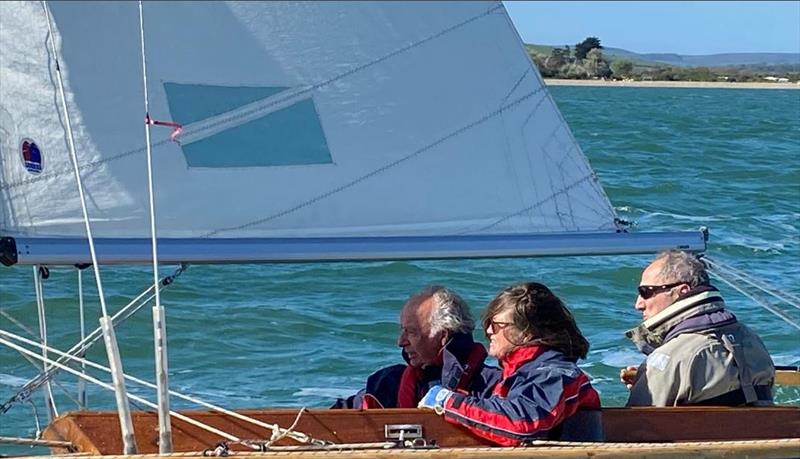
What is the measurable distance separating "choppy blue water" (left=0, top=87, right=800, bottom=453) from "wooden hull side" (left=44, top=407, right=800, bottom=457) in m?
2.41

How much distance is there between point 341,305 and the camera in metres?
9.23

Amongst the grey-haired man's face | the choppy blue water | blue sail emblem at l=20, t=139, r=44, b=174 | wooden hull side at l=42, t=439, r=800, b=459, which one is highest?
blue sail emblem at l=20, t=139, r=44, b=174

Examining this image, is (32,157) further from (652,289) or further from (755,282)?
(755,282)

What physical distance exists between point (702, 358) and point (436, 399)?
23.9 inches

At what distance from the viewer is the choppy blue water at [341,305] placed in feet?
23.1

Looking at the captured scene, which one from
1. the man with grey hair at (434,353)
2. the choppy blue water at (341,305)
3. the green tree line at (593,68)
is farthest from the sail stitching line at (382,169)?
the green tree line at (593,68)

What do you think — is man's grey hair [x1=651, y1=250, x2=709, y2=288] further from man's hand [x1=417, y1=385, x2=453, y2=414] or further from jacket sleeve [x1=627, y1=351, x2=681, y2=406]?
man's hand [x1=417, y1=385, x2=453, y2=414]

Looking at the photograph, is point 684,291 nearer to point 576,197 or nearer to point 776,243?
point 576,197

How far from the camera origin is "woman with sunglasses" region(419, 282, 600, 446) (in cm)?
327

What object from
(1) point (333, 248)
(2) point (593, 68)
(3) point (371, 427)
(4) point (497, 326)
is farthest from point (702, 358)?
(2) point (593, 68)

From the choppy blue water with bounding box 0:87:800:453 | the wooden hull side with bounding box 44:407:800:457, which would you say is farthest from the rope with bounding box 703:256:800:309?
the choppy blue water with bounding box 0:87:800:453

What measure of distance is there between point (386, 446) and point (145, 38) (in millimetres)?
1422

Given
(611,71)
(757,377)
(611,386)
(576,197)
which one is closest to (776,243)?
(611,386)

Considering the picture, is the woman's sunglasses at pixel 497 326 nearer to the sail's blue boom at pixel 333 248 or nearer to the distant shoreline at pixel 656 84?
the sail's blue boom at pixel 333 248
